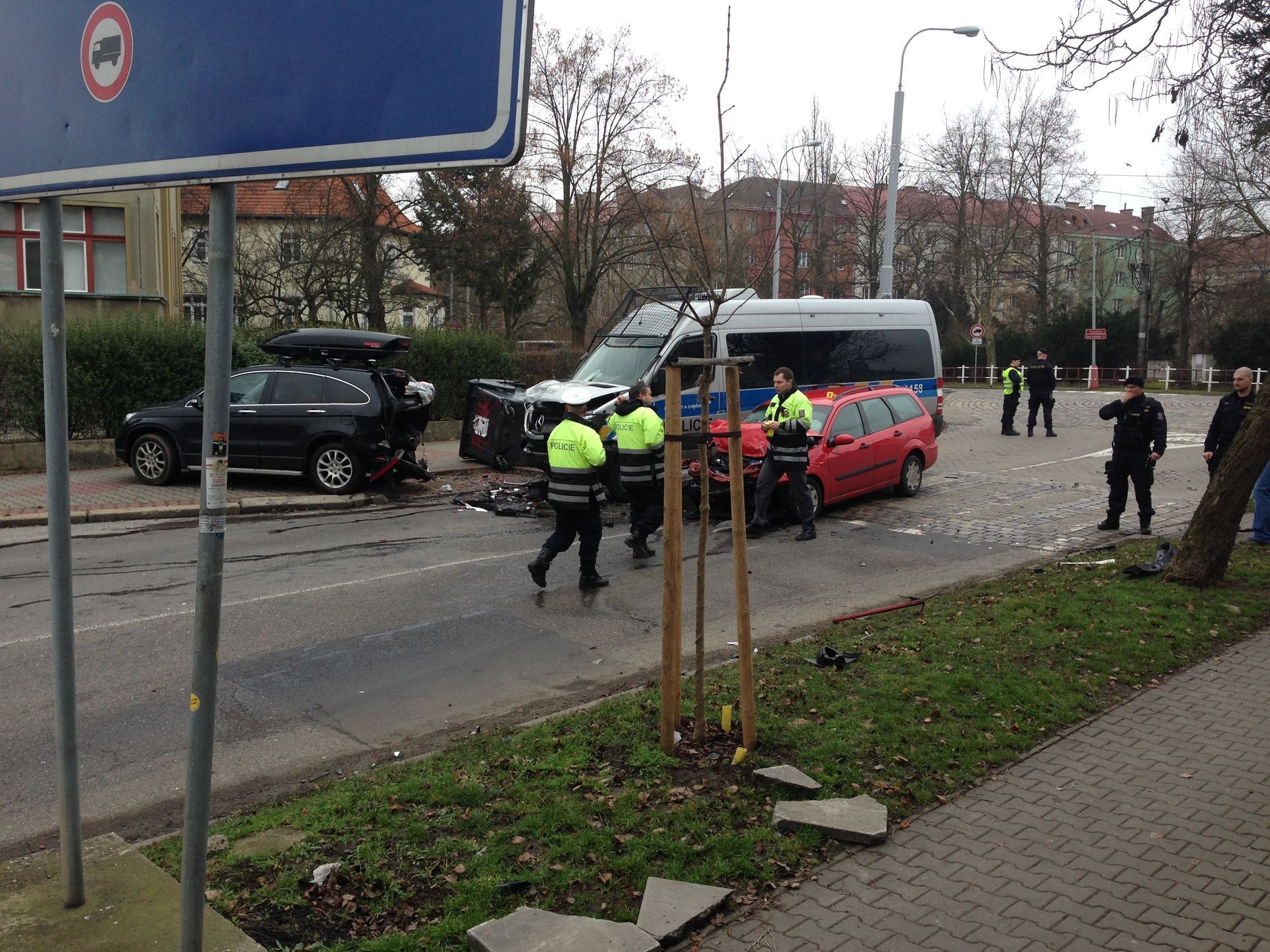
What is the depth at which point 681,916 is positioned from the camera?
382 cm

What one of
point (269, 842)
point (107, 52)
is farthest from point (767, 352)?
point (107, 52)

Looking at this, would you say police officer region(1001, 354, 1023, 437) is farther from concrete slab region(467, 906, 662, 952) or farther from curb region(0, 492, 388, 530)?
concrete slab region(467, 906, 662, 952)

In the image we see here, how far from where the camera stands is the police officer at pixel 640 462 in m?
10.8

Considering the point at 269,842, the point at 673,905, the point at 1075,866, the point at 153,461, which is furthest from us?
the point at 153,461

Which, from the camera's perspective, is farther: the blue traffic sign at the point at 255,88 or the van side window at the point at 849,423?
the van side window at the point at 849,423

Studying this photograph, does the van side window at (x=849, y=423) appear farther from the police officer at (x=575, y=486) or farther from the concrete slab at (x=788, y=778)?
the concrete slab at (x=788, y=778)

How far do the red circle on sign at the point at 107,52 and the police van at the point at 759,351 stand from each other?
1052 centimetres

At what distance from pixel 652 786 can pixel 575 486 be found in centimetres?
485

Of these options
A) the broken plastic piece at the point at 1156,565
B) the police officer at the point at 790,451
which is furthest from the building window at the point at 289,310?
the broken plastic piece at the point at 1156,565

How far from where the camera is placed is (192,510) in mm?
13773

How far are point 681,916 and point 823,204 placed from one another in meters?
47.5

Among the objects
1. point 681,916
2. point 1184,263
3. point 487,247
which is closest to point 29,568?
point 681,916

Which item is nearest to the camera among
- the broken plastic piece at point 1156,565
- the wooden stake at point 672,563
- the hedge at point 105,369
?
the wooden stake at point 672,563

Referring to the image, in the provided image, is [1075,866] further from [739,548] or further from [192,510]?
[192,510]
